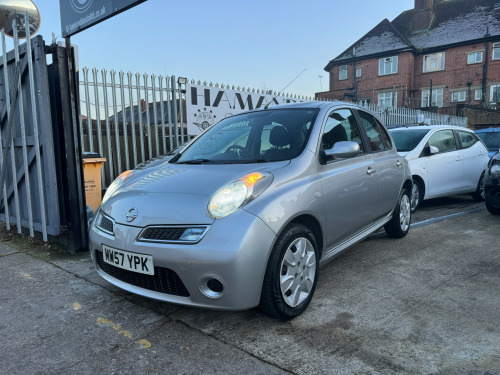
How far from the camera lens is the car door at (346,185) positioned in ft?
10.2

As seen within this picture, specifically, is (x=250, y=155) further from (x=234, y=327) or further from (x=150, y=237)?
(x=234, y=327)

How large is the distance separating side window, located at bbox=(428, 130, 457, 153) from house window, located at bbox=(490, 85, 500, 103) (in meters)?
27.6

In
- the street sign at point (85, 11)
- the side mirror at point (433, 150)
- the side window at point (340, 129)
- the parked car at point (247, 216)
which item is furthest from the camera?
the side mirror at point (433, 150)

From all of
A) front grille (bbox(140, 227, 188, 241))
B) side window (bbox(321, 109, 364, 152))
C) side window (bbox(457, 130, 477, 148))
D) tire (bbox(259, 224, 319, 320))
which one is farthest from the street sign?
side window (bbox(457, 130, 477, 148))

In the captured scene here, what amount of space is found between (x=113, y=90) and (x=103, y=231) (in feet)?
16.3

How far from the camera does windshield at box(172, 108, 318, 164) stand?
10.3 feet

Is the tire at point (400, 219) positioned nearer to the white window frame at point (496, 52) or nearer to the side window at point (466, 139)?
the side window at point (466, 139)

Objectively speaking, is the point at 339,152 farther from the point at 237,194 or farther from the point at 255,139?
the point at 237,194

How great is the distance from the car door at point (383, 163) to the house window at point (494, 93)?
101 ft

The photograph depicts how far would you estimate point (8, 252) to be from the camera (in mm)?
4348

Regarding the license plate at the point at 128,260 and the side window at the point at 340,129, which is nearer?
the license plate at the point at 128,260

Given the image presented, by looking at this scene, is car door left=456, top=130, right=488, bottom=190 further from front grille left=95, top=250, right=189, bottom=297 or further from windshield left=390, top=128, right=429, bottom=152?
front grille left=95, top=250, right=189, bottom=297

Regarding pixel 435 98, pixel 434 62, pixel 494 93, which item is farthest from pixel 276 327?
pixel 434 62

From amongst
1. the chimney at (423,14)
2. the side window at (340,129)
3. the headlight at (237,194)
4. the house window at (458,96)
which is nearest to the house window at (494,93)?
the house window at (458,96)
